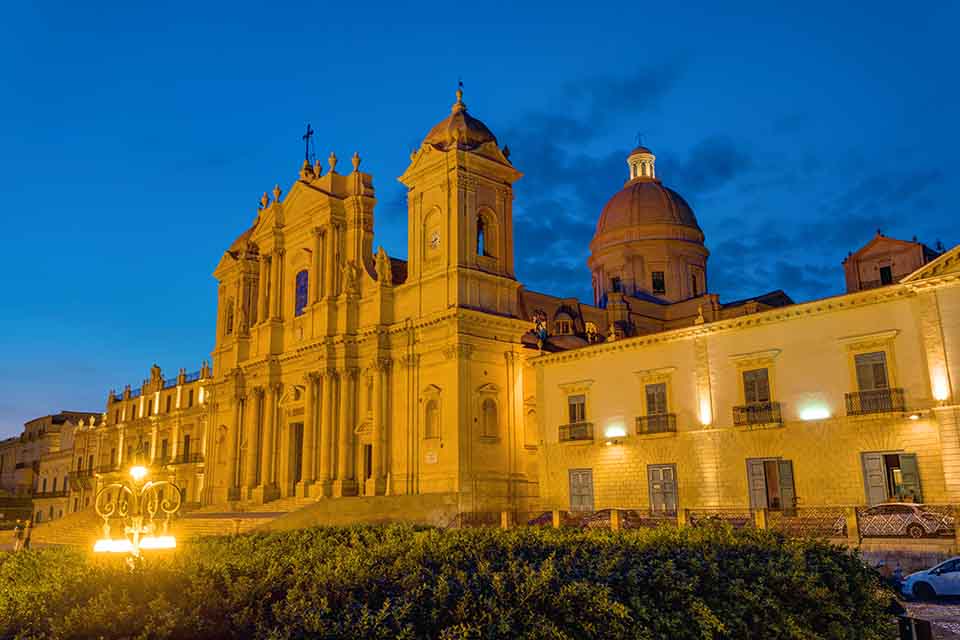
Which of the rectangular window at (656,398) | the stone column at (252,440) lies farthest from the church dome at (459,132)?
the stone column at (252,440)

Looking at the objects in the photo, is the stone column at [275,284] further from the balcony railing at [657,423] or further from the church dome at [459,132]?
the balcony railing at [657,423]

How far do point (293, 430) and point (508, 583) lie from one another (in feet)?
120

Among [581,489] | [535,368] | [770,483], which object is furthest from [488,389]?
[770,483]

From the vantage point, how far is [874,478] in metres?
24.7

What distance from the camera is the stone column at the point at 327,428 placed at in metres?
38.3

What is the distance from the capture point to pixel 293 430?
42.9 m

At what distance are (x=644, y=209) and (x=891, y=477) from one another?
1296 inches

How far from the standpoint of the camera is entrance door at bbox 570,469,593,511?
3241 cm

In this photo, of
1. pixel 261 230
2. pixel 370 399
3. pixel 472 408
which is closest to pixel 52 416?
pixel 261 230

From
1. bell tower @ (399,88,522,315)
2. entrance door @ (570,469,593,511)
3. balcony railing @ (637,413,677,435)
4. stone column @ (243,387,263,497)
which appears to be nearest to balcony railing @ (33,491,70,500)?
stone column @ (243,387,263,497)

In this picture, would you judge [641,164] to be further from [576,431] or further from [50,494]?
[50,494]

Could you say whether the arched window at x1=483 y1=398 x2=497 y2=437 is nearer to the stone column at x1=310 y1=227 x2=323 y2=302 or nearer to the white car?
the stone column at x1=310 y1=227 x2=323 y2=302

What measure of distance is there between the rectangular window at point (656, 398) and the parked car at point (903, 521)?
940 centimetres

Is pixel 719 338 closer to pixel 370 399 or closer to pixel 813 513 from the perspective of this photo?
pixel 813 513
